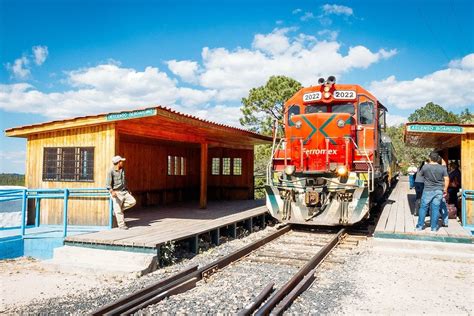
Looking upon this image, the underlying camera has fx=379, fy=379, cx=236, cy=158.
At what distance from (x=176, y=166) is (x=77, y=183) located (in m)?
6.40

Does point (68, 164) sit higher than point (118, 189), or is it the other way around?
point (68, 164)

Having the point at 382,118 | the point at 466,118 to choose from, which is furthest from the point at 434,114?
the point at 382,118

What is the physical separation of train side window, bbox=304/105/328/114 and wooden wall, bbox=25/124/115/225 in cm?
487

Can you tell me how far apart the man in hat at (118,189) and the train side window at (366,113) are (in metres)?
5.83

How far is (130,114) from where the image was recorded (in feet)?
26.5

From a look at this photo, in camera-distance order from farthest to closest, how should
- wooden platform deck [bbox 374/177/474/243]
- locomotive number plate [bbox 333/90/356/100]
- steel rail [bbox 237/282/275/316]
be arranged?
locomotive number plate [bbox 333/90/356/100]
wooden platform deck [bbox 374/177/474/243]
steel rail [bbox 237/282/275/316]

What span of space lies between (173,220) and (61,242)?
9.44 feet

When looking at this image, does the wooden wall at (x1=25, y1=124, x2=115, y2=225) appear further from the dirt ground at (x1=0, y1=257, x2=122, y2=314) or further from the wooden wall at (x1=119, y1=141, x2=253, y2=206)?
the wooden wall at (x1=119, y1=141, x2=253, y2=206)

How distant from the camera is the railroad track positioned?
4.44 m

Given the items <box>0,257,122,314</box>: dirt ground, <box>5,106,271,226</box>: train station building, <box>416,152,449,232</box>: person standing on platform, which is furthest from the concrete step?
<box>416,152,449,232</box>: person standing on platform

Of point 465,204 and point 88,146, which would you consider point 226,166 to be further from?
point 465,204

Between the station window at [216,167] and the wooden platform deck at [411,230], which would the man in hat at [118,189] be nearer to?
the wooden platform deck at [411,230]

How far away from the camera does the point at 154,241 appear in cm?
693

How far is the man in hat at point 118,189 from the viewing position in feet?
26.7
